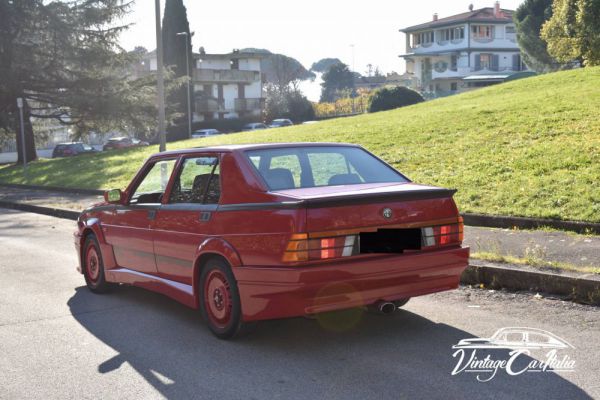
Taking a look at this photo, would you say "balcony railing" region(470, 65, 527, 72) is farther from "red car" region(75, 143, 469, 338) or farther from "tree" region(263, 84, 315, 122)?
"red car" region(75, 143, 469, 338)

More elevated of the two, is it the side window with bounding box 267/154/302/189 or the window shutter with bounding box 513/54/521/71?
the window shutter with bounding box 513/54/521/71

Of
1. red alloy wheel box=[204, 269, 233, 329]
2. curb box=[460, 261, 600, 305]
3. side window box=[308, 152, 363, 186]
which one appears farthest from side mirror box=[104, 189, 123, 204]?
curb box=[460, 261, 600, 305]

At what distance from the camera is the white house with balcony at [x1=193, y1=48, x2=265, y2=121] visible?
76.4m

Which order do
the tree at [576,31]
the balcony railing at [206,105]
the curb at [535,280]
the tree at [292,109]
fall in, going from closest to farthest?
1. the curb at [535,280]
2. the tree at [576,31]
3. the tree at [292,109]
4. the balcony railing at [206,105]

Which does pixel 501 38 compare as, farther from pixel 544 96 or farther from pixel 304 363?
pixel 304 363

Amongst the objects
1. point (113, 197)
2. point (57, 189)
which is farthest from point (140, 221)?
point (57, 189)

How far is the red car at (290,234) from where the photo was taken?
5.47m

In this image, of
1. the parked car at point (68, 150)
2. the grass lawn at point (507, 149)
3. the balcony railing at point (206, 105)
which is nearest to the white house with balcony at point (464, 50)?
the balcony railing at point (206, 105)

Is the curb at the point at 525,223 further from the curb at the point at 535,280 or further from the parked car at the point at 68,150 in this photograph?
the parked car at the point at 68,150

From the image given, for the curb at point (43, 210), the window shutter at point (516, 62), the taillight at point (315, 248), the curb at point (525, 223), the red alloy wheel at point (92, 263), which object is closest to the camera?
the taillight at point (315, 248)

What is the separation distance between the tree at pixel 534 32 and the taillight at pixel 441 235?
190 ft

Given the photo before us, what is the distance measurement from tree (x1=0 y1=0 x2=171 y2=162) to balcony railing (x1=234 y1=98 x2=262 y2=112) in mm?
42608

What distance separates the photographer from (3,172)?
3484 centimetres

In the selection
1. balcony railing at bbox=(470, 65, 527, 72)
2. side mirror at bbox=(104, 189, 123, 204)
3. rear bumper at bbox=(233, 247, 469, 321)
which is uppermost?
balcony railing at bbox=(470, 65, 527, 72)
